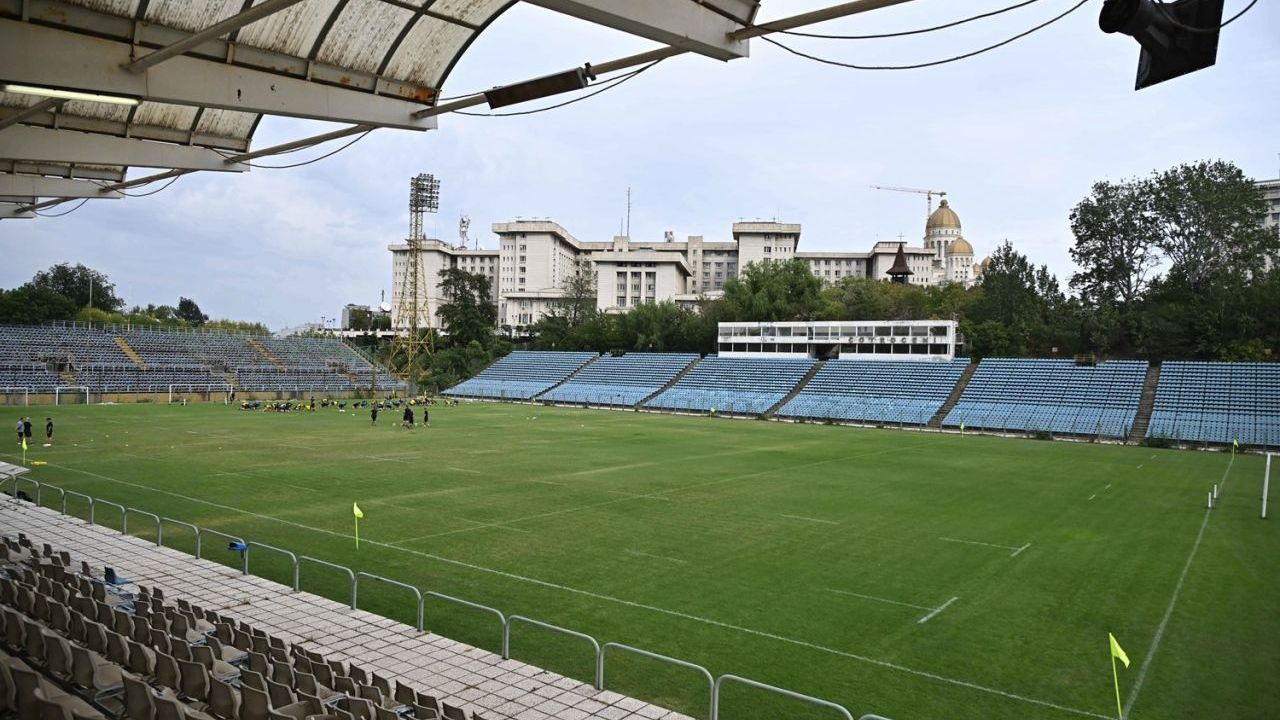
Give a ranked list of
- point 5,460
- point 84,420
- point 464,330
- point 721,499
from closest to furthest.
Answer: point 721,499 < point 5,460 < point 84,420 < point 464,330

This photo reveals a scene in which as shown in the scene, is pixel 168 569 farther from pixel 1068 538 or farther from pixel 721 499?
pixel 1068 538

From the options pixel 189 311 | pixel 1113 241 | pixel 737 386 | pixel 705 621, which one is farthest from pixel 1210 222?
pixel 189 311

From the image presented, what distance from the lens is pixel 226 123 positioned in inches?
480

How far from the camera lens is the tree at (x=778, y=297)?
7544 centimetres

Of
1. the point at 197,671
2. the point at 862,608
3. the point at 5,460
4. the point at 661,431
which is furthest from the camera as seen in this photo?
the point at 661,431

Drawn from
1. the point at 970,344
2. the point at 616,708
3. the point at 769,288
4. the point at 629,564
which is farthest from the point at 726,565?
the point at 769,288

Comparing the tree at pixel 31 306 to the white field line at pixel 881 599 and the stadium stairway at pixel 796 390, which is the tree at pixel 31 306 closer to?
the stadium stairway at pixel 796 390

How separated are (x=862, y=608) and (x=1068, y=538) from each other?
8347 mm

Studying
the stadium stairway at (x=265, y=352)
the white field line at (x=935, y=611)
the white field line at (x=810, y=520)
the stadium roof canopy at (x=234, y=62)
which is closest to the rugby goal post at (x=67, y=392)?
the stadium stairway at (x=265, y=352)

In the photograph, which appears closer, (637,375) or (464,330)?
(637,375)

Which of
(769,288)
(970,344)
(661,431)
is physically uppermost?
(769,288)

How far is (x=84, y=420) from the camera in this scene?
40188 millimetres

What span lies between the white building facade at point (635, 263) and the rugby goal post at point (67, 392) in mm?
59959

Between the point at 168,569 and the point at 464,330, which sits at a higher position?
the point at 464,330
